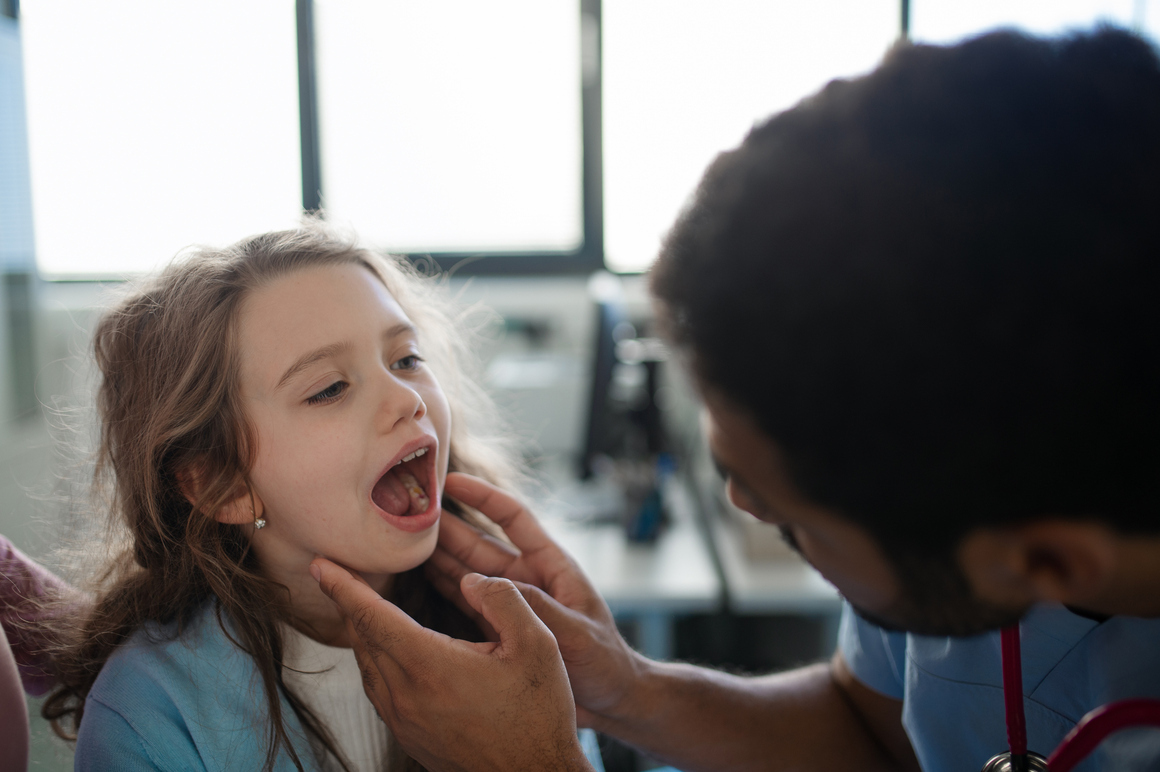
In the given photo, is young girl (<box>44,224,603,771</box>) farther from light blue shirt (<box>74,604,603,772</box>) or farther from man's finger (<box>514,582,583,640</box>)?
man's finger (<box>514,582,583,640</box>)

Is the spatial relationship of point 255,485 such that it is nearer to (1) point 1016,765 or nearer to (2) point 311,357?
(2) point 311,357

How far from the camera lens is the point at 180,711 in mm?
838

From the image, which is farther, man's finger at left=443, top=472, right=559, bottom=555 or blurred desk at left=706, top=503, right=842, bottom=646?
blurred desk at left=706, top=503, right=842, bottom=646

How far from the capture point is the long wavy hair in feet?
3.07

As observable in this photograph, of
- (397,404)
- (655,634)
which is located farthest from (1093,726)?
(655,634)

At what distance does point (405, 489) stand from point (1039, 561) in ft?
2.72

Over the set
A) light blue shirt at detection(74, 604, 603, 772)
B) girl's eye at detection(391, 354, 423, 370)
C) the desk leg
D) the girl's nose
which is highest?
girl's eye at detection(391, 354, 423, 370)

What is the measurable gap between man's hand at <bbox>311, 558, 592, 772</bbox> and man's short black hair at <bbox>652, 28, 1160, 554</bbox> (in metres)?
0.38

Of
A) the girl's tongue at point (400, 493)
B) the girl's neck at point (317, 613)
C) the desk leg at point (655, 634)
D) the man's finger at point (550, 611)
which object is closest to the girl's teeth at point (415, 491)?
the girl's tongue at point (400, 493)

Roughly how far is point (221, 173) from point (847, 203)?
3896mm

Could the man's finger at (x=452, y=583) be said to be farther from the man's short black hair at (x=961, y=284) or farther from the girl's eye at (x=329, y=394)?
the man's short black hair at (x=961, y=284)

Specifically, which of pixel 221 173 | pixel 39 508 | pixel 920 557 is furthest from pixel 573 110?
pixel 920 557

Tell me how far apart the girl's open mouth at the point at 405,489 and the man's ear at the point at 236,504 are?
173mm

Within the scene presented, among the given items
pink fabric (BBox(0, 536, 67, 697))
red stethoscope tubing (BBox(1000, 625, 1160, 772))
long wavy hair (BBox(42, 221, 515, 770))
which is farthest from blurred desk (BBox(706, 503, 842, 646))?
pink fabric (BBox(0, 536, 67, 697))
